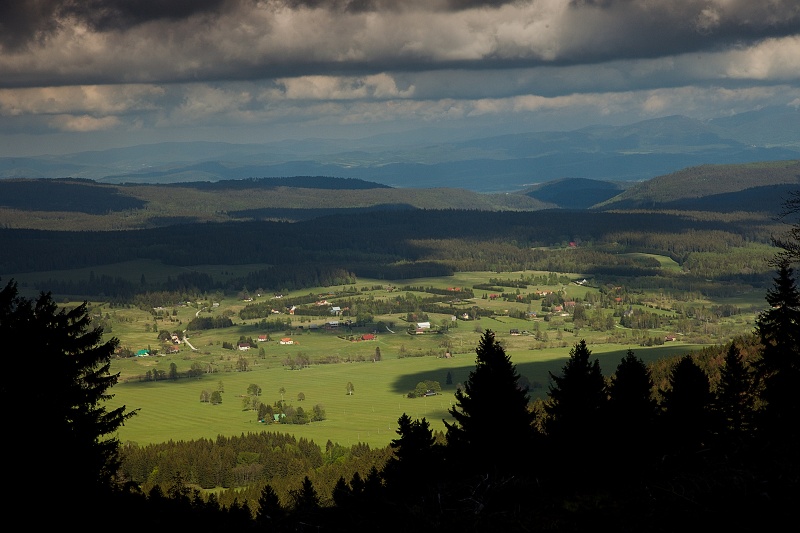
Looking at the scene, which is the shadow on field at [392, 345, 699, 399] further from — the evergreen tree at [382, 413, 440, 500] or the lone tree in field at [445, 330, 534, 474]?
the lone tree in field at [445, 330, 534, 474]

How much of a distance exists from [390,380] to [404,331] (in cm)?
4884

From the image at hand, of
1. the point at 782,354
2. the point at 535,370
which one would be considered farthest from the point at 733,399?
the point at 535,370

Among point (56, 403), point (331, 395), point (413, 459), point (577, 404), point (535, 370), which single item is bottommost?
point (535, 370)

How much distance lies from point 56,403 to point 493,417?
54.0 feet

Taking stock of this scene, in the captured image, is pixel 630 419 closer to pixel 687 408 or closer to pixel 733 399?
pixel 687 408

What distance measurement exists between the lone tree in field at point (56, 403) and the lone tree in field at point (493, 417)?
13409 mm

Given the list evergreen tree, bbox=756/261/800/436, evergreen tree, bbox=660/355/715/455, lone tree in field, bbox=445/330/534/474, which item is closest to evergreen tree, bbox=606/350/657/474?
evergreen tree, bbox=660/355/715/455

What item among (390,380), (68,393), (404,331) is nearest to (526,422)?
(68,393)

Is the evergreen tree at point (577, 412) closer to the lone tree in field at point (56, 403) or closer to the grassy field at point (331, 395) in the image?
the lone tree in field at point (56, 403)

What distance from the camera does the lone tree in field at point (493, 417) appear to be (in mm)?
34969

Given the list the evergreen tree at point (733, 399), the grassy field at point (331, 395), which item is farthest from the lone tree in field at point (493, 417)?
the grassy field at point (331, 395)

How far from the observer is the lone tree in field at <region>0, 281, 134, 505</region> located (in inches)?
1018

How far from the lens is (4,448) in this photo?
25.1 meters

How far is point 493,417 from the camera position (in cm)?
3572
